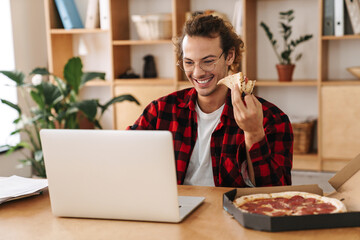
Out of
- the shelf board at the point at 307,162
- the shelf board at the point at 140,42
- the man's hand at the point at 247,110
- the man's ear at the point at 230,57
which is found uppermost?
the shelf board at the point at 140,42

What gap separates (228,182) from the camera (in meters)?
1.93

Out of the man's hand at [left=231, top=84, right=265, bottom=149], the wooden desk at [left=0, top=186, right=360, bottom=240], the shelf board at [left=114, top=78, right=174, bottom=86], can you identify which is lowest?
the wooden desk at [left=0, top=186, right=360, bottom=240]

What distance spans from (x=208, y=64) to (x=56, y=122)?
7.25 feet

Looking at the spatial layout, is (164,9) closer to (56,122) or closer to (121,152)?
(56,122)

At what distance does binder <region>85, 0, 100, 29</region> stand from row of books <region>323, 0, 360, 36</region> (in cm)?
182

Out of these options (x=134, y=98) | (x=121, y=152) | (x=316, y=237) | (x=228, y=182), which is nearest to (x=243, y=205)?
(x=316, y=237)

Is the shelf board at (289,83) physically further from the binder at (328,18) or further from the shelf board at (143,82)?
the shelf board at (143,82)

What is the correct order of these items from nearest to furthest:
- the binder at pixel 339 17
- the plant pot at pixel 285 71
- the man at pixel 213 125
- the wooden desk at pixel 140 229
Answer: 1. the wooden desk at pixel 140 229
2. the man at pixel 213 125
3. the binder at pixel 339 17
4. the plant pot at pixel 285 71

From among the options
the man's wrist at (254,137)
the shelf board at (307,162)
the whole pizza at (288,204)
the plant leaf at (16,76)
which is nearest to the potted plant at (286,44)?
the shelf board at (307,162)

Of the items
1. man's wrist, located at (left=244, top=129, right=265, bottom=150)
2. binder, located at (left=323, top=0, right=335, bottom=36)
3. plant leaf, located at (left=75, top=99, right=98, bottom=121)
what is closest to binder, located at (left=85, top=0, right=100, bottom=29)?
plant leaf, located at (left=75, top=99, right=98, bottom=121)

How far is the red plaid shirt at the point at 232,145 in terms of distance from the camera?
1783 mm

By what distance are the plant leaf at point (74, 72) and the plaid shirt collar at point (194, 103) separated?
1600 mm

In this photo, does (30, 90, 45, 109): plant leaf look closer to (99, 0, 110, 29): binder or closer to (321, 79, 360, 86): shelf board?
(99, 0, 110, 29): binder

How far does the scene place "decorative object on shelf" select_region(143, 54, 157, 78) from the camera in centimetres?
417
